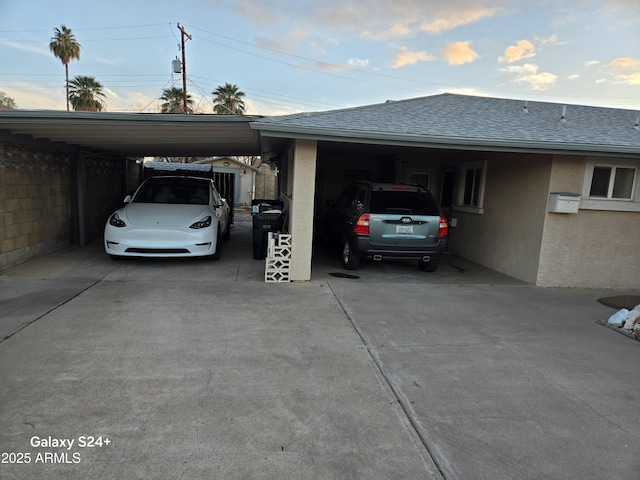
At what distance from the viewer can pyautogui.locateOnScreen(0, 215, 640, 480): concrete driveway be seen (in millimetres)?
2508

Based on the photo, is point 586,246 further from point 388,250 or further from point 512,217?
point 388,250

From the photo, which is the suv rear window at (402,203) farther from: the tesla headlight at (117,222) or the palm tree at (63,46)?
the palm tree at (63,46)

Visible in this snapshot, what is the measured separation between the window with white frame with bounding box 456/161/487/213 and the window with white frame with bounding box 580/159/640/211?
6.93 ft

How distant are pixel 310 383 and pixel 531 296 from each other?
4.62 metres

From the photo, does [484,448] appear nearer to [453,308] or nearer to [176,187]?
[453,308]

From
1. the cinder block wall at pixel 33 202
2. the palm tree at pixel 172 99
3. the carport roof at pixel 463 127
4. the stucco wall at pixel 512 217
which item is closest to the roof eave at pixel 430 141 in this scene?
the carport roof at pixel 463 127

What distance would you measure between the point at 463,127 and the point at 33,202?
25.7 ft

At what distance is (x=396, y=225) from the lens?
23.5 ft

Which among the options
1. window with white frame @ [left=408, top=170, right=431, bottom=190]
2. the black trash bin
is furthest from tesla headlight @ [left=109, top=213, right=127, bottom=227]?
window with white frame @ [left=408, top=170, right=431, bottom=190]

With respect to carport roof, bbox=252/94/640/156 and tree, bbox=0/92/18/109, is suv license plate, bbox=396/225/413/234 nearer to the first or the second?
carport roof, bbox=252/94/640/156

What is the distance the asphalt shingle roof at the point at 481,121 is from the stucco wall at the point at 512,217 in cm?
68

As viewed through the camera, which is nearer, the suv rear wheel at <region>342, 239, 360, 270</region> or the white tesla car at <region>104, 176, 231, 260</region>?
the white tesla car at <region>104, 176, 231, 260</region>

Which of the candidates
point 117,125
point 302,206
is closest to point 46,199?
point 117,125

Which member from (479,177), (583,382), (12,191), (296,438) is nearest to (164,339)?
(296,438)
